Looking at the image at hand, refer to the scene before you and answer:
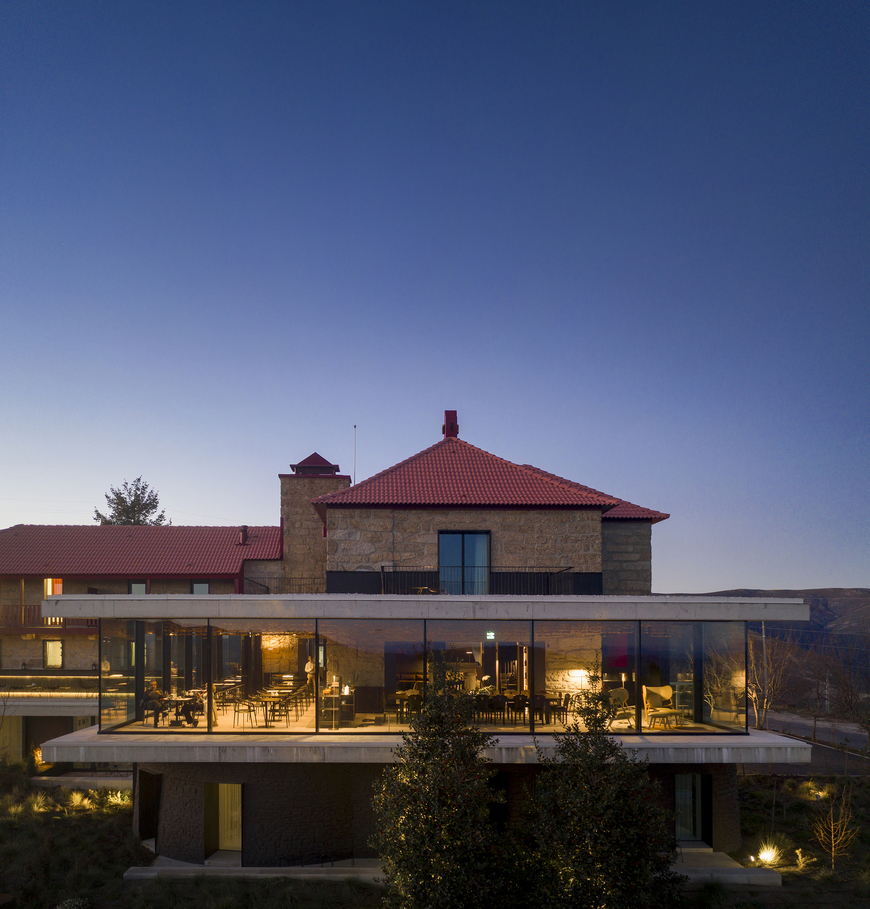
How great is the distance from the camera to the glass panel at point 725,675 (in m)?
14.1

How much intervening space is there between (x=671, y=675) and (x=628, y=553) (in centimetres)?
1131

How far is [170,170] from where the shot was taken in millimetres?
24125

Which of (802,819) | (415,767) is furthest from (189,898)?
(802,819)

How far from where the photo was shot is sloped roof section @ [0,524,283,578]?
109 ft

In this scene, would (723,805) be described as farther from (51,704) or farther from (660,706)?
(51,704)

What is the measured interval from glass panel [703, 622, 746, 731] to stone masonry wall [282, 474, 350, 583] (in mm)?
21327

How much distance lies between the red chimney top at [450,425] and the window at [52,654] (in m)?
21.8

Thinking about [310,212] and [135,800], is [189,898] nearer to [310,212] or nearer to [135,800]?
[135,800]

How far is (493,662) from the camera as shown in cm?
1474

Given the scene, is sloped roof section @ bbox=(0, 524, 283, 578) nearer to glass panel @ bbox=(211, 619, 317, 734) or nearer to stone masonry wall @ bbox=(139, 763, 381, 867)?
glass panel @ bbox=(211, 619, 317, 734)

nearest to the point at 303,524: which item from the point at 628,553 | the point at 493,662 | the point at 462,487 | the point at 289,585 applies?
the point at 289,585

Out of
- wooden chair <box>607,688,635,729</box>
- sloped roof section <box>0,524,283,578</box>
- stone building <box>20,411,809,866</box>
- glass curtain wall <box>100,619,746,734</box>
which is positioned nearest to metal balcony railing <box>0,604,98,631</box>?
sloped roof section <box>0,524,283,578</box>

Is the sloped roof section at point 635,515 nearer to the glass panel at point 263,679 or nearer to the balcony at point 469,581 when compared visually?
the balcony at point 469,581

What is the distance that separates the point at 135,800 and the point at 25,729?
1575 cm
